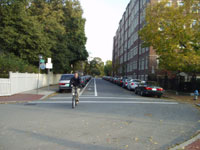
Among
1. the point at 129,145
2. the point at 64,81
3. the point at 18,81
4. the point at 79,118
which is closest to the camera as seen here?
the point at 129,145

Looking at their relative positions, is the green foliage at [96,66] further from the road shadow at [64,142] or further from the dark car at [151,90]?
the road shadow at [64,142]

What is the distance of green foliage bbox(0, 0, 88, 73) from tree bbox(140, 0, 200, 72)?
12654 millimetres

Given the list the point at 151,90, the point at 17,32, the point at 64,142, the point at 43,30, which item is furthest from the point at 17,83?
the point at 43,30

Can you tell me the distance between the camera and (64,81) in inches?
753

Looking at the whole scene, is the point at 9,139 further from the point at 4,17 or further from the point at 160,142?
the point at 4,17

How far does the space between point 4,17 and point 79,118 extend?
58.1 feet

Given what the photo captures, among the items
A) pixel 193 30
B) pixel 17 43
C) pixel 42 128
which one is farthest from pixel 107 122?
pixel 17 43

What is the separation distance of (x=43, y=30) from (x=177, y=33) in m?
18.8

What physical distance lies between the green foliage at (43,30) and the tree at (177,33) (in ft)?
41.5

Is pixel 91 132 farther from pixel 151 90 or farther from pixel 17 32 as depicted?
pixel 17 32

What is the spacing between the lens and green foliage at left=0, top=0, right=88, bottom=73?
20.7m

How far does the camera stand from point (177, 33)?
690 inches

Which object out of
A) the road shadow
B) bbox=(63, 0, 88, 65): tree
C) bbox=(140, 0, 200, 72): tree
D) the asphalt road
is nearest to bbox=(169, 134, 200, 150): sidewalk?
the asphalt road

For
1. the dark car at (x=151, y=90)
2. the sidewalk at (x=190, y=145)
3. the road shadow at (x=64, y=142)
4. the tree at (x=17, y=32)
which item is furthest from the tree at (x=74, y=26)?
the sidewalk at (x=190, y=145)
